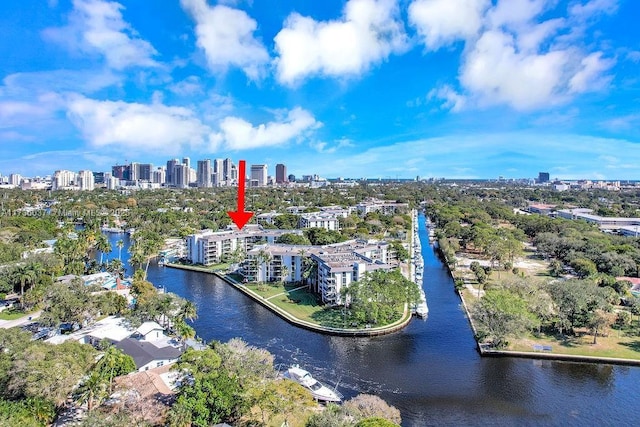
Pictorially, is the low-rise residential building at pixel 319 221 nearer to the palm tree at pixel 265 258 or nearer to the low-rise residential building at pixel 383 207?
the low-rise residential building at pixel 383 207

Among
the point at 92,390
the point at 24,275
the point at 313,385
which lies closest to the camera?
the point at 92,390

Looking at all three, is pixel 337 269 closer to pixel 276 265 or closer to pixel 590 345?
pixel 276 265

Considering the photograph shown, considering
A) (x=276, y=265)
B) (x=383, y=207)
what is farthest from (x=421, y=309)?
(x=383, y=207)

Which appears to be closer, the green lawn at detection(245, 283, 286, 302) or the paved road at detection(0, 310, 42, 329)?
the paved road at detection(0, 310, 42, 329)

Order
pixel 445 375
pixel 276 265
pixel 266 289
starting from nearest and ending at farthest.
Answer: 1. pixel 445 375
2. pixel 266 289
3. pixel 276 265

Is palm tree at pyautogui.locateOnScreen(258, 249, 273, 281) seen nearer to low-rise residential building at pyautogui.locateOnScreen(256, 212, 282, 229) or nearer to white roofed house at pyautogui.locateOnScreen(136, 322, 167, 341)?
white roofed house at pyautogui.locateOnScreen(136, 322, 167, 341)

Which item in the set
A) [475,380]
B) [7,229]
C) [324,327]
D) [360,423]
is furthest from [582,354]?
[7,229]

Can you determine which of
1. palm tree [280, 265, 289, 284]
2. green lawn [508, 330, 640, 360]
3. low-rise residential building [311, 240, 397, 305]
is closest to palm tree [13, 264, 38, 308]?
palm tree [280, 265, 289, 284]
